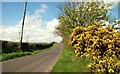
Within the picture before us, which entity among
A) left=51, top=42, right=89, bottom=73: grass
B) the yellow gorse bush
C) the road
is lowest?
the road

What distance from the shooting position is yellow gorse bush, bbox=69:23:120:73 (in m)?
15.8

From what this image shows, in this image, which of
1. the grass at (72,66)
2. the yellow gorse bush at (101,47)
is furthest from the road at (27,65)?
the yellow gorse bush at (101,47)

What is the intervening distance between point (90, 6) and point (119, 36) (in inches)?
1238

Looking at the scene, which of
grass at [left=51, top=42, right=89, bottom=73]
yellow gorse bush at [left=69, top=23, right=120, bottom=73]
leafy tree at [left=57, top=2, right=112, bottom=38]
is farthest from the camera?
leafy tree at [left=57, top=2, right=112, bottom=38]

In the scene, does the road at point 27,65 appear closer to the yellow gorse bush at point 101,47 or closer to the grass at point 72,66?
the grass at point 72,66

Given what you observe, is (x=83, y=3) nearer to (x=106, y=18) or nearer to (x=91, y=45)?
(x=106, y=18)

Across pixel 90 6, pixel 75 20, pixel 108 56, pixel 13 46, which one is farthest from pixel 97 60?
pixel 13 46

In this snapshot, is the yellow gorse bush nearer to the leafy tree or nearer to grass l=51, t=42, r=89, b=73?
grass l=51, t=42, r=89, b=73

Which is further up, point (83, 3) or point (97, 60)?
point (83, 3)

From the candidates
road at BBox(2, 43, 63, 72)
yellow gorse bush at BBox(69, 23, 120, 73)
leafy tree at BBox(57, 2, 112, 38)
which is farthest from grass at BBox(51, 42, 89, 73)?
leafy tree at BBox(57, 2, 112, 38)

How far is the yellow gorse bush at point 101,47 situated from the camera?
15.8 meters

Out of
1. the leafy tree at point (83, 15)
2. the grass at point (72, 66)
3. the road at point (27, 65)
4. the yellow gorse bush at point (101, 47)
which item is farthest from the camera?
the leafy tree at point (83, 15)

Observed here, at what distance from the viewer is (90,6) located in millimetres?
47250

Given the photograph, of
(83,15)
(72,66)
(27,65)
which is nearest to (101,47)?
(72,66)
